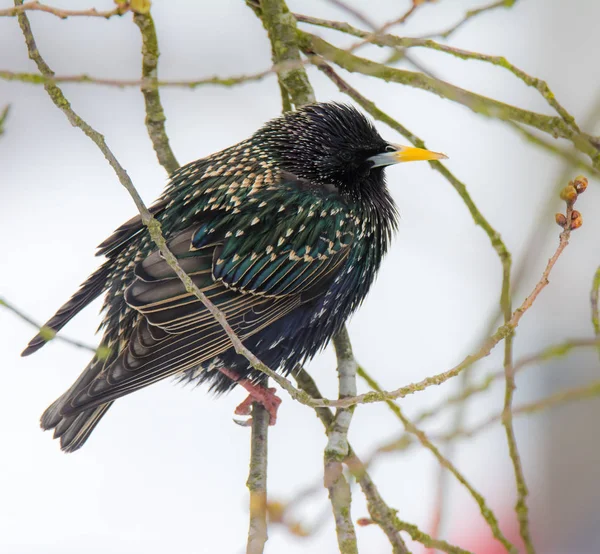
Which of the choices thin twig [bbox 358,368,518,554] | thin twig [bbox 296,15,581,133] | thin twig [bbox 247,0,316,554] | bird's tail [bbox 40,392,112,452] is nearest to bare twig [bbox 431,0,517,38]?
thin twig [bbox 296,15,581,133]

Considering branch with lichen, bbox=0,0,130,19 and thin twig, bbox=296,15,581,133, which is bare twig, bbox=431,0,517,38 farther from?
branch with lichen, bbox=0,0,130,19

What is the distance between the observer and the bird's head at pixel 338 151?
347 centimetres

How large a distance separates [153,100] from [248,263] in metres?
0.80

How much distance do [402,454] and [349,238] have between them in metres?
1.42

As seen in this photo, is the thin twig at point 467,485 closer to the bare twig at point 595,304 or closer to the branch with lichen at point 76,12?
the bare twig at point 595,304

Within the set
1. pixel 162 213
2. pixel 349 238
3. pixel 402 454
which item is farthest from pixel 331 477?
pixel 162 213

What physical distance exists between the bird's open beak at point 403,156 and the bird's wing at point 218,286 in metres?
0.32

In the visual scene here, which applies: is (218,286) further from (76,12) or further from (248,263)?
(76,12)

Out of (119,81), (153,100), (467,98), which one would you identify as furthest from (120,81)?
(153,100)

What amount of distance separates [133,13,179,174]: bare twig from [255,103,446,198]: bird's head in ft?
1.48

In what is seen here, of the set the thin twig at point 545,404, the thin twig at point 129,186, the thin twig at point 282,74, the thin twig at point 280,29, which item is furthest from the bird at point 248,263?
the thin twig at point 545,404

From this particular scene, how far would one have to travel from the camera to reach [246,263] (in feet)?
10.4

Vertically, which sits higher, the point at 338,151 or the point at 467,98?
the point at 338,151

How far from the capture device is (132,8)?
6.72ft
